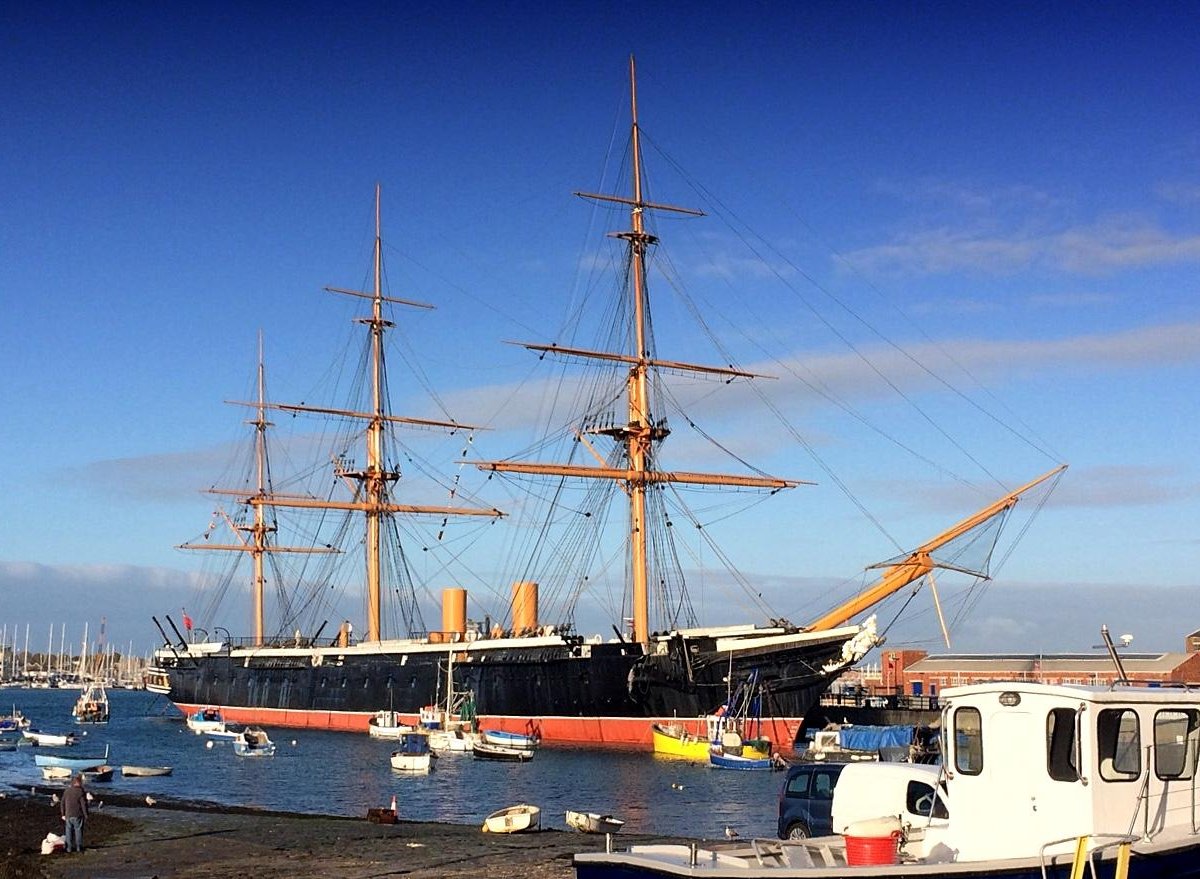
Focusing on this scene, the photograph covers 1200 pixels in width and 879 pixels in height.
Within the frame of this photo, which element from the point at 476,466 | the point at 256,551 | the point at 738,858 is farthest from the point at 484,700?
the point at 738,858

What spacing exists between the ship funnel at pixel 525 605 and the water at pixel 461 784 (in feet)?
51.8

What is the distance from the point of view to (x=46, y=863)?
2589 cm

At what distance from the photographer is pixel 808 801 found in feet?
76.1

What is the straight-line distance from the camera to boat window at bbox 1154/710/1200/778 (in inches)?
591

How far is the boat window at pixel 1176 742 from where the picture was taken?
1500 centimetres

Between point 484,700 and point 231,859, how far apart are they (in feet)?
171

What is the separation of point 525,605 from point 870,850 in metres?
74.1

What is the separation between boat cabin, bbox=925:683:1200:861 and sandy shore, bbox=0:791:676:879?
916cm

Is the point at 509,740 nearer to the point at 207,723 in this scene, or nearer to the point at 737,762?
the point at 737,762

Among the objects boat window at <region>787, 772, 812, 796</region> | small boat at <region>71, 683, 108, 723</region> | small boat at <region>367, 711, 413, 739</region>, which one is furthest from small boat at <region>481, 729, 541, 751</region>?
small boat at <region>71, 683, 108, 723</region>

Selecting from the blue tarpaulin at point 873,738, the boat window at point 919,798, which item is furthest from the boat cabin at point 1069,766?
the blue tarpaulin at point 873,738

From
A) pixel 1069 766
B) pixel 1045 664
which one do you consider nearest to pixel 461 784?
pixel 1069 766

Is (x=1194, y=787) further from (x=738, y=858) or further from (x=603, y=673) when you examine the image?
(x=603, y=673)

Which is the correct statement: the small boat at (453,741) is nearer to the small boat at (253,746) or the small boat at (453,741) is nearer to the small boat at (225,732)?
the small boat at (253,746)
